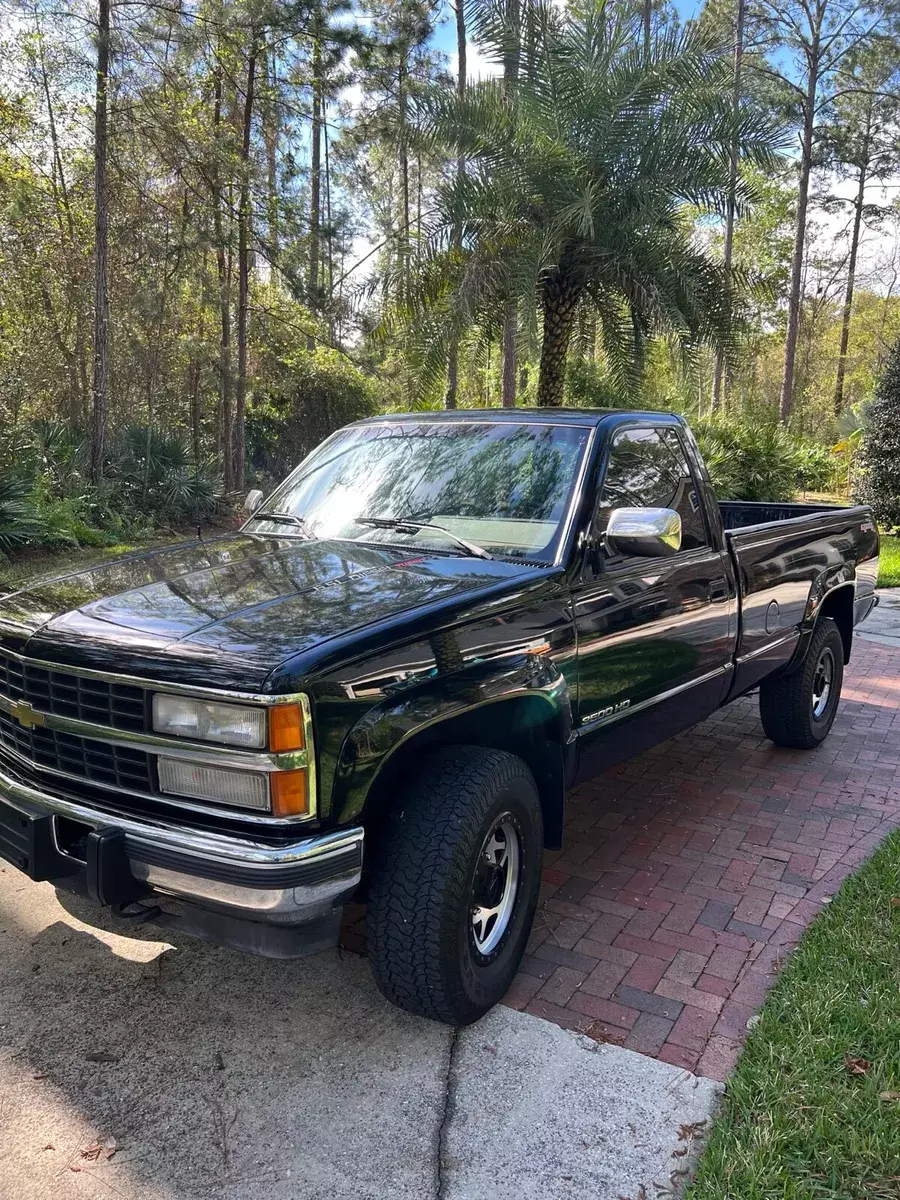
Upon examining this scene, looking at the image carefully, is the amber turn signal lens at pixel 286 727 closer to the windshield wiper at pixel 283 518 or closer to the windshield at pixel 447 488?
the windshield at pixel 447 488

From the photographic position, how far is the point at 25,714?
2.85 meters

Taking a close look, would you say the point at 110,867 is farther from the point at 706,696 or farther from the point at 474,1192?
the point at 706,696

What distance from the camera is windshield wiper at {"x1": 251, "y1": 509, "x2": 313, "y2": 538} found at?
3.90 m

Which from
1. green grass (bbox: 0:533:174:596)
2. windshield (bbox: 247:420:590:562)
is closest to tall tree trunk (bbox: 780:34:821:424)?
green grass (bbox: 0:533:174:596)

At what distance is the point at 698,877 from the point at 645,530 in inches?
65.2

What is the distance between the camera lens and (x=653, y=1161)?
240 cm

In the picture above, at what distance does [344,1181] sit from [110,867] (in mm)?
996

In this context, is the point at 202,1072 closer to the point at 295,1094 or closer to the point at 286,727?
the point at 295,1094

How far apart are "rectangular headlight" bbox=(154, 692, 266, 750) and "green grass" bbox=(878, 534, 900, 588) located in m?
9.17

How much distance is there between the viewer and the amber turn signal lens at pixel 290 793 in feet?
7.70

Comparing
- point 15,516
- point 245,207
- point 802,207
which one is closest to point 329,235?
point 245,207

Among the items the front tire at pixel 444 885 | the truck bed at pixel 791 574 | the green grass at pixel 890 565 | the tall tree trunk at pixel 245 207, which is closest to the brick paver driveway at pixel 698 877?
the front tire at pixel 444 885

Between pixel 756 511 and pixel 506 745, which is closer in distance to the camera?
pixel 506 745

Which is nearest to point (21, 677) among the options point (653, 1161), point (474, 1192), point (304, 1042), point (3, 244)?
point (304, 1042)
